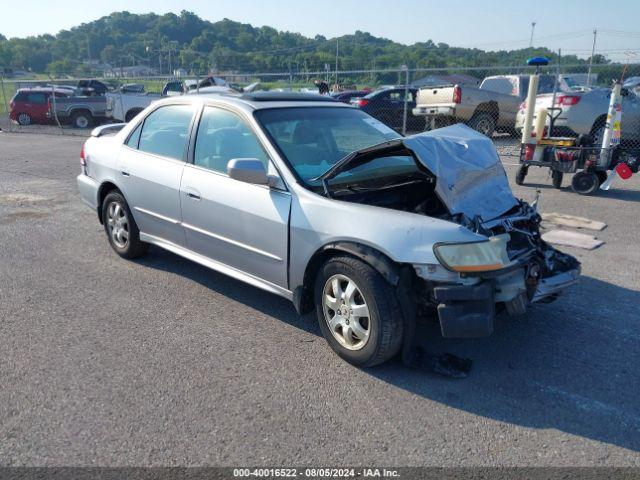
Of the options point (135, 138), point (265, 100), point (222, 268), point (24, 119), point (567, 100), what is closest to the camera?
point (222, 268)

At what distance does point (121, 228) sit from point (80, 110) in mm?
18031

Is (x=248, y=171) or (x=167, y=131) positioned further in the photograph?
(x=167, y=131)

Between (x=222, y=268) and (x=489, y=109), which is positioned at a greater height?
(x=489, y=109)

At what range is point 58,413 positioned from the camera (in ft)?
9.93

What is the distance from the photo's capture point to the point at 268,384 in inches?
131

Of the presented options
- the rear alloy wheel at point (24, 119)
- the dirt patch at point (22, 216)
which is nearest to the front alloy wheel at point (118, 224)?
the dirt patch at point (22, 216)

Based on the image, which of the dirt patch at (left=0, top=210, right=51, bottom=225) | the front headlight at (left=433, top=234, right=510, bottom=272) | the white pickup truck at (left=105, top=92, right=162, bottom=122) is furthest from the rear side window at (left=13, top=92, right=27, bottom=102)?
the front headlight at (left=433, top=234, right=510, bottom=272)

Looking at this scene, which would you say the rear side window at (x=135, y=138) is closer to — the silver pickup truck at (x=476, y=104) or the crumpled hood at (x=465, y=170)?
the crumpled hood at (x=465, y=170)

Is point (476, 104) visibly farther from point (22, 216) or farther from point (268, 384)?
point (268, 384)

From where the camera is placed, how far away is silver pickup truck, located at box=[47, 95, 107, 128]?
21.0 meters

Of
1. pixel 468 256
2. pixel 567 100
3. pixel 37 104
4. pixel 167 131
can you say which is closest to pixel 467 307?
pixel 468 256

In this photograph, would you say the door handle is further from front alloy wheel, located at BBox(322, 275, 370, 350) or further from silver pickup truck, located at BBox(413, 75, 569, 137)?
silver pickup truck, located at BBox(413, 75, 569, 137)

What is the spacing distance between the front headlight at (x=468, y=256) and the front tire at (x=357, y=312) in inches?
14.5

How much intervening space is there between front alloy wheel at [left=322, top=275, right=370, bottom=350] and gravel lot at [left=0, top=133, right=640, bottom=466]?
0.19 meters
